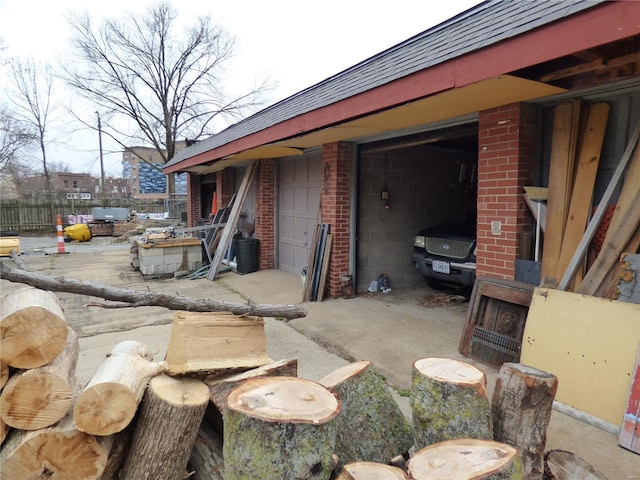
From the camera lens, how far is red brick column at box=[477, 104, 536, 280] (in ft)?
12.0

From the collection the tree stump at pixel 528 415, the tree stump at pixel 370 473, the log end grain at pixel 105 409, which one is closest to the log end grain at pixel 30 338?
the log end grain at pixel 105 409

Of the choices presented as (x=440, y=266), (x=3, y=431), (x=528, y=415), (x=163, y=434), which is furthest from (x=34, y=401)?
(x=440, y=266)

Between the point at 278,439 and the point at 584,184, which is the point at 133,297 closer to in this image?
the point at 278,439

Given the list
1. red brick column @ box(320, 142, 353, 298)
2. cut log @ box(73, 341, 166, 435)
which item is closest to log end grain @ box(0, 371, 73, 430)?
cut log @ box(73, 341, 166, 435)

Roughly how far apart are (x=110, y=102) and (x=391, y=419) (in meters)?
25.1

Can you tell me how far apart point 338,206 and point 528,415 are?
4.41 metres

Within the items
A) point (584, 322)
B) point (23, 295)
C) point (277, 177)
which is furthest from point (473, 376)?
point (277, 177)

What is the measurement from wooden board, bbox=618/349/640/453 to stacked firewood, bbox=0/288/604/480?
0.72m

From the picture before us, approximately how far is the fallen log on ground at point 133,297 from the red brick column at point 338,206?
3.19 m

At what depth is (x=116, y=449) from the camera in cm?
206

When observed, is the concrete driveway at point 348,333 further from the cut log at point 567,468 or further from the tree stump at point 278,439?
the tree stump at point 278,439

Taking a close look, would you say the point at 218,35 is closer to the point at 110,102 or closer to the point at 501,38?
the point at 110,102

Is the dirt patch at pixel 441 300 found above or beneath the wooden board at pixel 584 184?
beneath

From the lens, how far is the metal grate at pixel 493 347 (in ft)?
11.2
